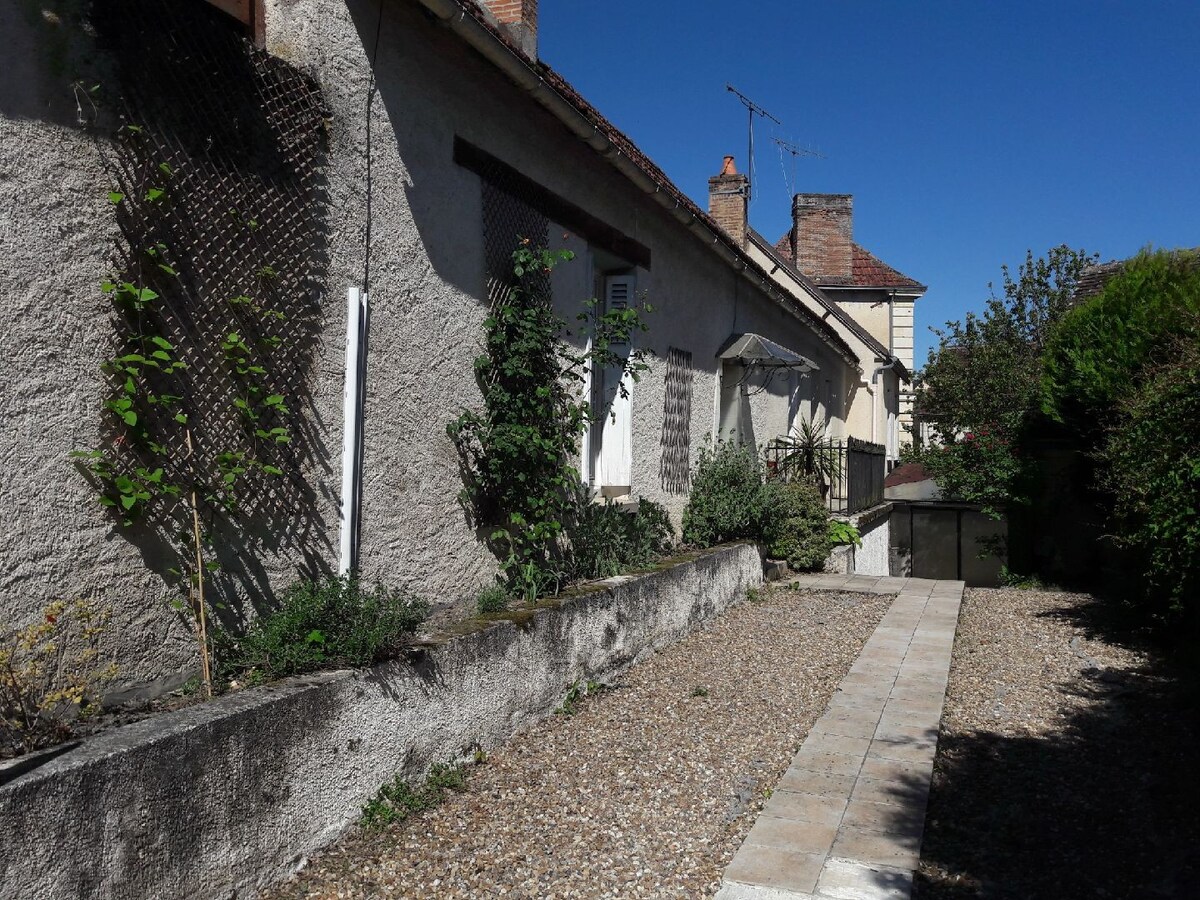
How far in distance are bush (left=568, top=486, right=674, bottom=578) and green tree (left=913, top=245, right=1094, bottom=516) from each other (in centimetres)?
820

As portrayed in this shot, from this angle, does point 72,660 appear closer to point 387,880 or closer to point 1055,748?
point 387,880

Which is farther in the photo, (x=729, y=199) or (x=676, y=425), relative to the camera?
(x=729, y=199)

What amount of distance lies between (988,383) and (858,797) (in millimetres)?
17669

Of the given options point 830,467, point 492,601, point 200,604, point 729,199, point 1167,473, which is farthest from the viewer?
point 729,199

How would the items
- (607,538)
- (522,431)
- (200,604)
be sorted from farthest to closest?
1. (607,538)
2. (522,431)
3. (200,604)

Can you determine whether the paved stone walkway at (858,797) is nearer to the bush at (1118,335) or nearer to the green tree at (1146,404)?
the green tree at (1146,404)

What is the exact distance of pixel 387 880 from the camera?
3.60 m

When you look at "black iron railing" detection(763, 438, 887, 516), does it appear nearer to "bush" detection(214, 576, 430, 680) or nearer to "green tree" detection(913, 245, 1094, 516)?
"green tree" detection(913, 245, 1094, 516)

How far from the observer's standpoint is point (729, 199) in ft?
51.0

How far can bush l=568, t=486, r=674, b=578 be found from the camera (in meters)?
7.04

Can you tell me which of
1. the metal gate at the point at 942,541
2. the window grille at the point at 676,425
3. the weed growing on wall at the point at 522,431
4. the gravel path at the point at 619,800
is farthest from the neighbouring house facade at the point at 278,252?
the metal gate at the point at 942,541

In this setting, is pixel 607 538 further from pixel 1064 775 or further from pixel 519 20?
pixel 519 20

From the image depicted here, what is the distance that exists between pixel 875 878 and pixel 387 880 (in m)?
1.83

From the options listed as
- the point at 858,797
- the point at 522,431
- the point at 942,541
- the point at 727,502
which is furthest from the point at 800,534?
the point at 942,541
